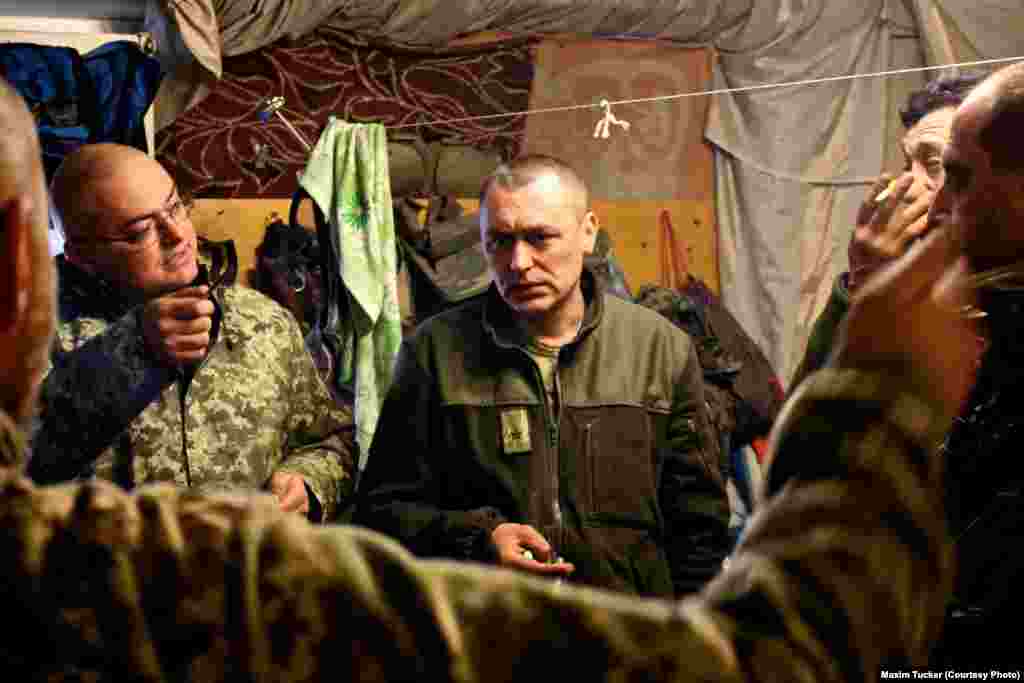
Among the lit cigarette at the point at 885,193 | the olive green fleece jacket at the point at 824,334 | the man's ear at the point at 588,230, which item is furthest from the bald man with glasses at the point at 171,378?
the lit cigarette at the point at 885,193

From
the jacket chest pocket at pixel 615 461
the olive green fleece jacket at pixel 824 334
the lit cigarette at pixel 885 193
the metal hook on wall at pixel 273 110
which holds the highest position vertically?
the metal hook on wall at pixel 273 110

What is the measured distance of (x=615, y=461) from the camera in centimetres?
272

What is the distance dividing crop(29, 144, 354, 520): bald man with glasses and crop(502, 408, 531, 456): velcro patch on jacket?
1.10 feet

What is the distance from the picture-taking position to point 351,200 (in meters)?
3.89

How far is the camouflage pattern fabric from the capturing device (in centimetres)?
77

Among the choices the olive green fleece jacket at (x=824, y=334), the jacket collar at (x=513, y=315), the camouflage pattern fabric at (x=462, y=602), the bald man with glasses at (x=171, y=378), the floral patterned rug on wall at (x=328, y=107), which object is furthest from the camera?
the floral patterned rug on wall at (x=328, y=107)

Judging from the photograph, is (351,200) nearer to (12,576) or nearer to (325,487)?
(325,487)

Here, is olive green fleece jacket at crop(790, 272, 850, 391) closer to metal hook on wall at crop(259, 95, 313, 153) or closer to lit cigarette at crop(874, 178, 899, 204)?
lit cigarette at crop(874, 178, 899, 204)

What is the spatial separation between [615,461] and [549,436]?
0.15m

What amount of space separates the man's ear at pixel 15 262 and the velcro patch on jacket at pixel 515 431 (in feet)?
6.14

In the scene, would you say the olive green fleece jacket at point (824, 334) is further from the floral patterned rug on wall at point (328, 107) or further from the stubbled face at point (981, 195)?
the floral patterned rug on wall at point (328, 107)

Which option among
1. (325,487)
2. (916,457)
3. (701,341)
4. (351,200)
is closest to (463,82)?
(351,200)

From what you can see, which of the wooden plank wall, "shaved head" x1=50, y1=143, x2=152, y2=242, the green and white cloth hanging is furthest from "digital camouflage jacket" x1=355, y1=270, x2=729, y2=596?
the wooden plank wall

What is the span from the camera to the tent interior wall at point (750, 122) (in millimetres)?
4930
